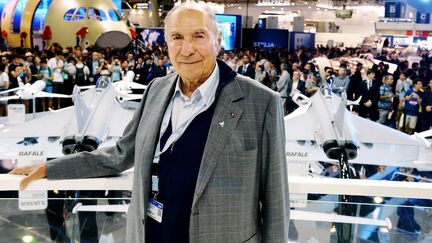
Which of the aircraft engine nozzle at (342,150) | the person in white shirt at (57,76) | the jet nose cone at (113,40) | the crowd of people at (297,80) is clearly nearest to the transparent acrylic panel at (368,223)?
the aircraft engine nozzle at (342,150)

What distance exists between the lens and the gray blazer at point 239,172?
1.86m

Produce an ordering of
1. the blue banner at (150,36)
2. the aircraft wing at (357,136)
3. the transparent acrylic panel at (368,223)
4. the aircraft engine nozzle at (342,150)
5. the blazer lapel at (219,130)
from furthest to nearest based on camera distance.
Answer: the blue banner at (150,36), the aircraft wing at (357,136), the aircraft engine nozzle at (342,150), the transparent acrylic panel at (368,223), the blazer lapel at (219,130)

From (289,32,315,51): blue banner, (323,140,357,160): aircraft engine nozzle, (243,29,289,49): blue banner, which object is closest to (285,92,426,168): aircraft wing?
(323,140,357,160): aircraft engine nozzle

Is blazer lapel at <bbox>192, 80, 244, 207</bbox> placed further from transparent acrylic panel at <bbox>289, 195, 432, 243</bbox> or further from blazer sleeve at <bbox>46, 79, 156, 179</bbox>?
transparent acrylic panel at <bbox>289, 195, 432, 243</bbox>

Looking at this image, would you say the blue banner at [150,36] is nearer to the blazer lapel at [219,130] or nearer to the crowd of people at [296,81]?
the crowd of people at [296,81]

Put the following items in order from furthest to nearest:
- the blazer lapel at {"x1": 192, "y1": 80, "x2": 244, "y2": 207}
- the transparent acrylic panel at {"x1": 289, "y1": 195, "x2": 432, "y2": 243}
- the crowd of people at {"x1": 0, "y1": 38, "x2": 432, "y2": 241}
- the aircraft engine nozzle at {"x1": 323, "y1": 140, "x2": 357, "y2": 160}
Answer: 1. the crowd of people at {"x1": 0, "y1": 38, "x2": 432, "y2": 241}
2. the aircraft engine nozzle at {"x1": 323, "y1": 140, "x2": 357, "y2": 160}
3. the transparent acrylic panel at {"x1": 289, "y1": 195, "x2": 432, "y2": 243}
4. the blazer lapel at {"x1": 192, "y1": 80, "x2": 244, "y2": 207}

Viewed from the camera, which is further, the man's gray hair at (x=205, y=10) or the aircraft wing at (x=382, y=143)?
the aircraft wing at (x=382, y=143)

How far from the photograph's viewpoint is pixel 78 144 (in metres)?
6.50

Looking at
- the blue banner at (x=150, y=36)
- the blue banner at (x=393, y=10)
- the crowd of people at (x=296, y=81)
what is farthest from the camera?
the blue banner at (x=150, y=36)

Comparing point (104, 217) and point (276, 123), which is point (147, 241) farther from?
point (104, 217)

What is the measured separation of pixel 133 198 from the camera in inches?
82.7

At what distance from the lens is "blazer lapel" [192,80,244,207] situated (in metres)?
1.85

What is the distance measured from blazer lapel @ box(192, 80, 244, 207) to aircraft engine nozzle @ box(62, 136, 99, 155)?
15.8ft

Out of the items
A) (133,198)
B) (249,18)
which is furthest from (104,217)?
(249,18)
